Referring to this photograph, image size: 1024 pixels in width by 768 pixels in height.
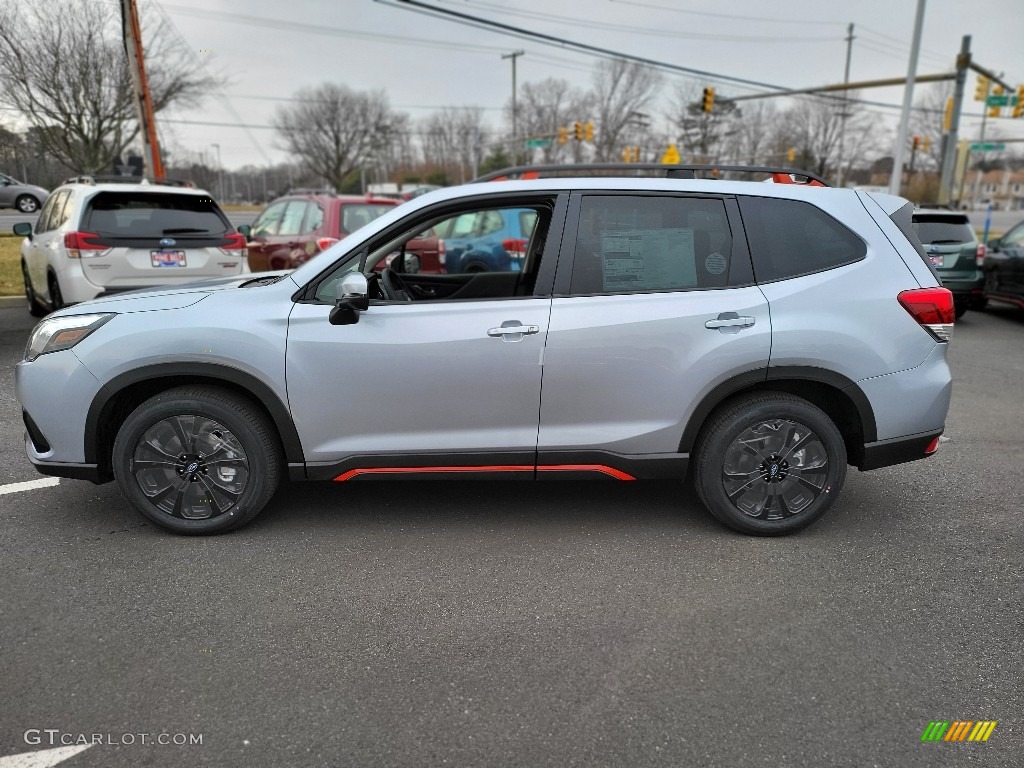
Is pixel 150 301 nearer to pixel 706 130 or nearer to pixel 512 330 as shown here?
pixel 512 330

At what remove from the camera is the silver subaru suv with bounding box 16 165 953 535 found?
353 centimetres

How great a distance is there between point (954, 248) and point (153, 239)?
10792 millimetres

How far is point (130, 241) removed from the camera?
766cm

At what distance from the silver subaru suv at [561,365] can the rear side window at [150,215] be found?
4.53 m

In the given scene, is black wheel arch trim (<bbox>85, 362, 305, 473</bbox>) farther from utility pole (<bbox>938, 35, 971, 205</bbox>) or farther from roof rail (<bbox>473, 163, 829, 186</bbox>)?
utility pole (<bbox>938, 35, 971, 205</bbox>)

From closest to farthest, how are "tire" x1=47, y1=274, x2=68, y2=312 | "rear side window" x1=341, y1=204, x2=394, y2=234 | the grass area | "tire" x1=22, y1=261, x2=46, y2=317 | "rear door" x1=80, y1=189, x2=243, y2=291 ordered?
"rear door" x1=80, y1=189, x2=243, y2=291 → "tire" x1=47, y1=274, x2=68, y2=312 → "rear side window" x1=341, y1=204, x2=394, y2=234 → "tire" x1=22, y1=261, x2=46, y2=317 → the grass area

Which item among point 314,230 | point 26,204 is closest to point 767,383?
point 314,230

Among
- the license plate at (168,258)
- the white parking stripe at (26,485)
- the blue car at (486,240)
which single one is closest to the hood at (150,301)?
the white parking stripe at (26,485)

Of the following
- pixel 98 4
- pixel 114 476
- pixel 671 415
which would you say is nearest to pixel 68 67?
A: pixel 98 4

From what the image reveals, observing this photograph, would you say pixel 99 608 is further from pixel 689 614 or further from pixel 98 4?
pixel 98 4

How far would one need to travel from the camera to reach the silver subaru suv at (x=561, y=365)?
3.53 metres

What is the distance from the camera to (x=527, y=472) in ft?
12.2

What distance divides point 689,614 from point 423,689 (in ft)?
3.80
